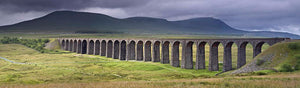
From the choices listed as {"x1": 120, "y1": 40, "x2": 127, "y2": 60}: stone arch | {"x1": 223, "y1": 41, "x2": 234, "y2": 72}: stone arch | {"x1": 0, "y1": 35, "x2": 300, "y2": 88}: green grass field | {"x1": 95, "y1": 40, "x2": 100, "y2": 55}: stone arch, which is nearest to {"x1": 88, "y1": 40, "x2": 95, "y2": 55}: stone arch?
{"x1": 95, "y1": 40, "x2": 100, "y2": 55}: stone arch

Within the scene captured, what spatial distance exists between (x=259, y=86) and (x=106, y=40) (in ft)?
274

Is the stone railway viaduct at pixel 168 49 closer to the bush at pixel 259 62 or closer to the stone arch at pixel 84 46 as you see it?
the stone arch at pixel 84 46

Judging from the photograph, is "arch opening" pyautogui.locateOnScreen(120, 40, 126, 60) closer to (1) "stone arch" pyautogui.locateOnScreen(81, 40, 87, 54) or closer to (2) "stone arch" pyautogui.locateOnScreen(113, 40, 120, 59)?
(2) "stone arch" pyautogui.locateOnScreen(113, 40, 120, 59)

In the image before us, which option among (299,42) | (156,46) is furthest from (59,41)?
(299,42)

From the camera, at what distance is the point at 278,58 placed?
4619 cm

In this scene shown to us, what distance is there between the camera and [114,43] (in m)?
93.6

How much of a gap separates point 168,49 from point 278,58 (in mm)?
34963

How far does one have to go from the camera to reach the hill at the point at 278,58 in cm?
4388

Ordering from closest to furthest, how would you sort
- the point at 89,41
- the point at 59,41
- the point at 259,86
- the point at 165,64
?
the point at 259,86
the point at 165,64
the point at 89,41
the point at 59,41

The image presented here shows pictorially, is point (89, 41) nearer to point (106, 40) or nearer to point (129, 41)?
point (106, 40)

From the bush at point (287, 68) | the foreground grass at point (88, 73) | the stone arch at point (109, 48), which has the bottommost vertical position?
the foreground grass at point (88, 73)

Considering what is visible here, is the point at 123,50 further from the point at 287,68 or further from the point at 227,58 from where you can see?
the point at 287,68

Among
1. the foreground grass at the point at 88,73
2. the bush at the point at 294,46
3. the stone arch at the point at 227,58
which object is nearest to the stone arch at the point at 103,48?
the foreground grass at the point at 88,73

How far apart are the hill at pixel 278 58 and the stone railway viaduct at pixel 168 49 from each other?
6.40m
